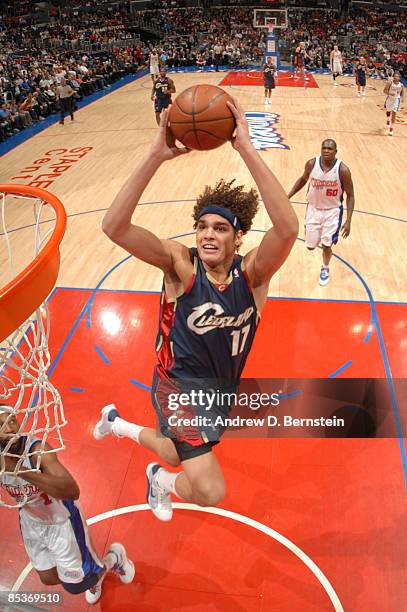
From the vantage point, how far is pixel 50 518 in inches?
100.0

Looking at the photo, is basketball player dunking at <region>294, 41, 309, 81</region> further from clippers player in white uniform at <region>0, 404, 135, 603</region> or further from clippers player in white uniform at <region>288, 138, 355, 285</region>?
clippers player in white uniform at <region>0, 404, 135, 603</region>

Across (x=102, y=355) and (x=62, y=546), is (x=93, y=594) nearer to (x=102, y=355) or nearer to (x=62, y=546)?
(x=62, y=546)

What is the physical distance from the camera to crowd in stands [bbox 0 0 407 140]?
16125mm

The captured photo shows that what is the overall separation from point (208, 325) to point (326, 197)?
3.79 m

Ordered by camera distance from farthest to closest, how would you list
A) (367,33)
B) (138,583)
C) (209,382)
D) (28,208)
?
(367,33) < (28,208) < (138,583) < (209,382)

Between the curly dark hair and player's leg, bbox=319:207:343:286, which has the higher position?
the curly dark hair

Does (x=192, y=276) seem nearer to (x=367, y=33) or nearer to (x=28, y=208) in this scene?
(x=28, y=208)

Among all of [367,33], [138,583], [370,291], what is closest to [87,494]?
[138,583]

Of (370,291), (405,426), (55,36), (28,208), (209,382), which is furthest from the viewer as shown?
(55,36)

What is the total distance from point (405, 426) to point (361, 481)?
782mm

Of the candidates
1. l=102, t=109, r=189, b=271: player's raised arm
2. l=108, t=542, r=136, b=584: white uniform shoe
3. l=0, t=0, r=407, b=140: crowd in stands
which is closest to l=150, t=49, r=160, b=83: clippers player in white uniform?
l=0, t=0, r=407, b=140: crowd in stands

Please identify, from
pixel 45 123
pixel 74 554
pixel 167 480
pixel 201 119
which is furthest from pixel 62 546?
pixel 45 123

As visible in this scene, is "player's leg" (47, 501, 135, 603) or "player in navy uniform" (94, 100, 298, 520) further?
"player's leg" (47, 501, 135, 603)

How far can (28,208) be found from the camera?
29.1 feet
